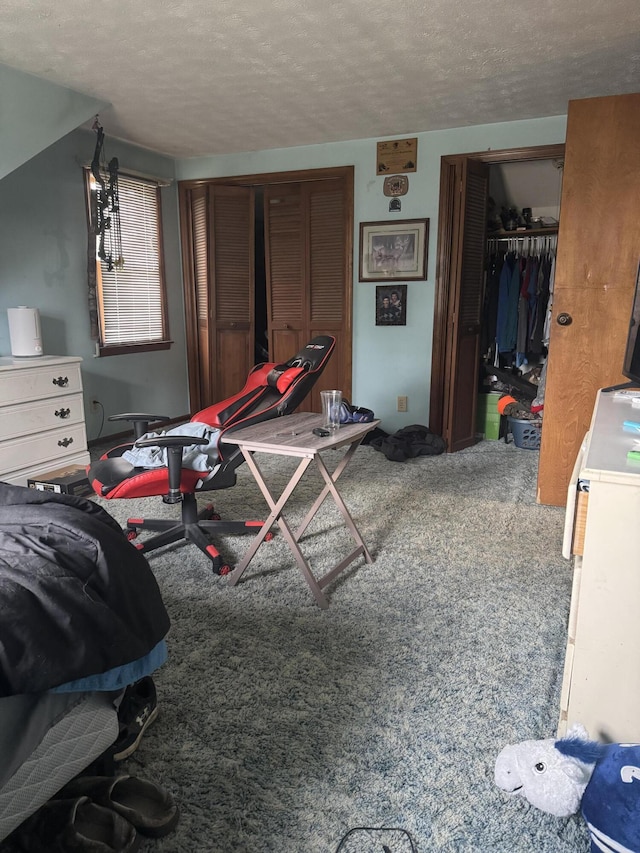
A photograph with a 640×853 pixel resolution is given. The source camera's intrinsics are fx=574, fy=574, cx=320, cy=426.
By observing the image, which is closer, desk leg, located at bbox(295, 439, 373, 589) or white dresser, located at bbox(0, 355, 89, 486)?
desk leg, located at bbox(295, 439, 373, 589)

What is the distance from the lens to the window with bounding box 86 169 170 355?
4.41m

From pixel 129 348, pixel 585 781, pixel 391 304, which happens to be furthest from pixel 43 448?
pixel 585 781

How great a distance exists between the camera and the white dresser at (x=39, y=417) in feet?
10.6

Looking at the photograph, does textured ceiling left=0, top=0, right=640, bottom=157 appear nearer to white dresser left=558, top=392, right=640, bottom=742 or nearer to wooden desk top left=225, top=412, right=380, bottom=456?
wooden desk top left=225, top=412, right=380, bottom=456

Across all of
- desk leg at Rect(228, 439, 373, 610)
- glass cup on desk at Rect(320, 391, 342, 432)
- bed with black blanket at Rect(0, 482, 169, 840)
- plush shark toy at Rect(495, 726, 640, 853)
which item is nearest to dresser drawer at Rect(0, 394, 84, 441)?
desk leg at Rect(228, 439, 373, 610)

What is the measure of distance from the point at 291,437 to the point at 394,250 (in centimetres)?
270

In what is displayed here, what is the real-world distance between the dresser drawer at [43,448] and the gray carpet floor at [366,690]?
4.22ft

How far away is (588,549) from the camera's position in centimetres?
132

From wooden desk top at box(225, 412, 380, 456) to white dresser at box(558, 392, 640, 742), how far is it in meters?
0.95

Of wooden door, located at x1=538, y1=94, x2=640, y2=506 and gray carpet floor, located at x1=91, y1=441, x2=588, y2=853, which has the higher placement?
wooden door, located at x1=538, y1=94, x2=640, y2=506

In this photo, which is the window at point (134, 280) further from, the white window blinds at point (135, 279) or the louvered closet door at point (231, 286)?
the louvered closet door at point (231, 286)

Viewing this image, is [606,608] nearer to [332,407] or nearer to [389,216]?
[332,407]

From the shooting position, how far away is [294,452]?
82.4 inches

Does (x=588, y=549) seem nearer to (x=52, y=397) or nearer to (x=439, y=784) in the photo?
(x=439, y=784)
